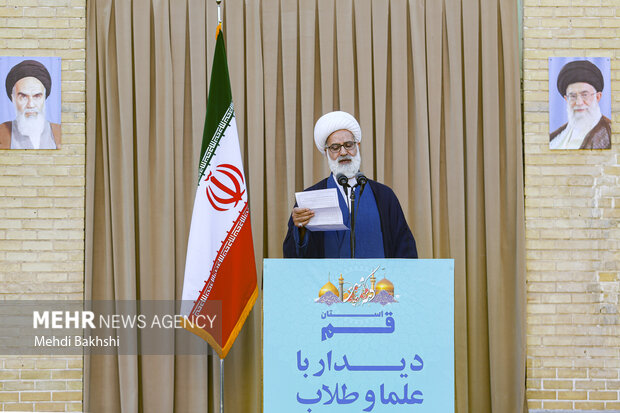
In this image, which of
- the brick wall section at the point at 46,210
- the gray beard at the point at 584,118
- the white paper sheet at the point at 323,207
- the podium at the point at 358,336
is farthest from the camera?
the gray beard at the point at 584,118

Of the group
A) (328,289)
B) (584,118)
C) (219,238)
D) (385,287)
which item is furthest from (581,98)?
(328,289)

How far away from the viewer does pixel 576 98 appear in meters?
4.28

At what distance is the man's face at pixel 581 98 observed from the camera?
4.27 meters

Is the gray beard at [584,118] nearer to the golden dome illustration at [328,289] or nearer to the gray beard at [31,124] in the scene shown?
the golden dome illustration at [328,289]

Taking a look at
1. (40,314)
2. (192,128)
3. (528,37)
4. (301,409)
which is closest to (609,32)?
(528,37)

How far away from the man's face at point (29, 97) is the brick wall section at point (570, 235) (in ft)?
10.1

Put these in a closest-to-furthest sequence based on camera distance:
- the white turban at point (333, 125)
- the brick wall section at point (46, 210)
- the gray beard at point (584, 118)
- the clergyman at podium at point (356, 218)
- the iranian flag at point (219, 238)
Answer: the clergyman at podium at point (356, 218) → the white turban at point (333, 125) → the iranian flag at point (219, 238) → the brick wall section at point (46, 210) → the gray beard at point (584, 118)

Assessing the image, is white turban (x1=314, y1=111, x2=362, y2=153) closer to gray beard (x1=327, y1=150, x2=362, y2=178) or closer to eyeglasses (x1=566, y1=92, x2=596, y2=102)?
gray beard (x1=327, y1=150, x2=362, y2=178)

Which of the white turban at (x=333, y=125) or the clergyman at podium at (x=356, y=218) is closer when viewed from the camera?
the clergyman at podium at (x=356, y=218)

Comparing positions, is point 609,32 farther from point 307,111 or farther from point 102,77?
point 102,77

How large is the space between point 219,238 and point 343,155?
0.86m

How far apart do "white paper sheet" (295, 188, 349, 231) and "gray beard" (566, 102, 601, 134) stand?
2.03 metres

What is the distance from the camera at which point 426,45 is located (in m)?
4.31

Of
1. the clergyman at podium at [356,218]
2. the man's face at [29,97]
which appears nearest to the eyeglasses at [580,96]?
the clergyman at podium at [356,218]
